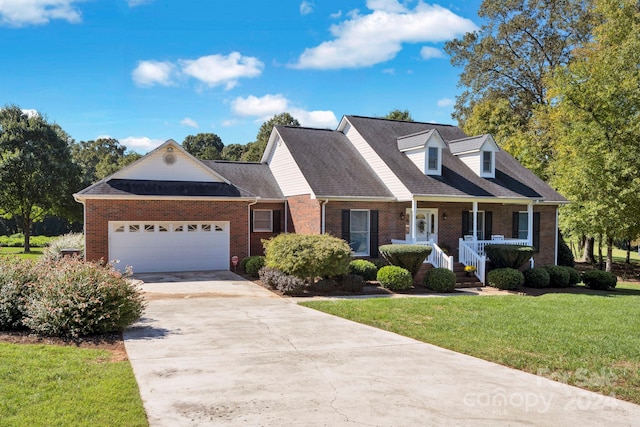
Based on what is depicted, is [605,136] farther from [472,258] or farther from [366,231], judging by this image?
[366,231]

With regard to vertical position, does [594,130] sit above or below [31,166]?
above

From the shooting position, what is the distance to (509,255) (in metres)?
19.0

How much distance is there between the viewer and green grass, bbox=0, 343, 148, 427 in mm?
5152

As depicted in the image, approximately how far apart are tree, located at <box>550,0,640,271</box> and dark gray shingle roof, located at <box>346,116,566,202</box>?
2.33 m

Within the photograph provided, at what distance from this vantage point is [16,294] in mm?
9484

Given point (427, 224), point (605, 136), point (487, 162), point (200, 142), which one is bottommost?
point (427, 224)

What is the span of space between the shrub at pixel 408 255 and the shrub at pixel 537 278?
15.3 ft

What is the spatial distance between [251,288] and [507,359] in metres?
9.47

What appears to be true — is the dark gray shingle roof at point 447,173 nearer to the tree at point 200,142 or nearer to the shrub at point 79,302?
the shrub at point 79,302

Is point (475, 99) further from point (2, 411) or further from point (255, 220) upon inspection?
point (2, 411)

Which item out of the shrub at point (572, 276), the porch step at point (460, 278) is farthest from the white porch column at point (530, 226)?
the porch step at point (460, 278)

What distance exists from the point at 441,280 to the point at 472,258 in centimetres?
325

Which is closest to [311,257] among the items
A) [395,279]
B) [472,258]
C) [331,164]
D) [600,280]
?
[395,279]

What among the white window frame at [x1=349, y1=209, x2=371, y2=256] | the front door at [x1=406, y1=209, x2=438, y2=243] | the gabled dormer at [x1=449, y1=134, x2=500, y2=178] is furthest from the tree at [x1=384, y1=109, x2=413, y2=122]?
the white window frame at [x1=349, y1=209, x2=371, y2=256]
